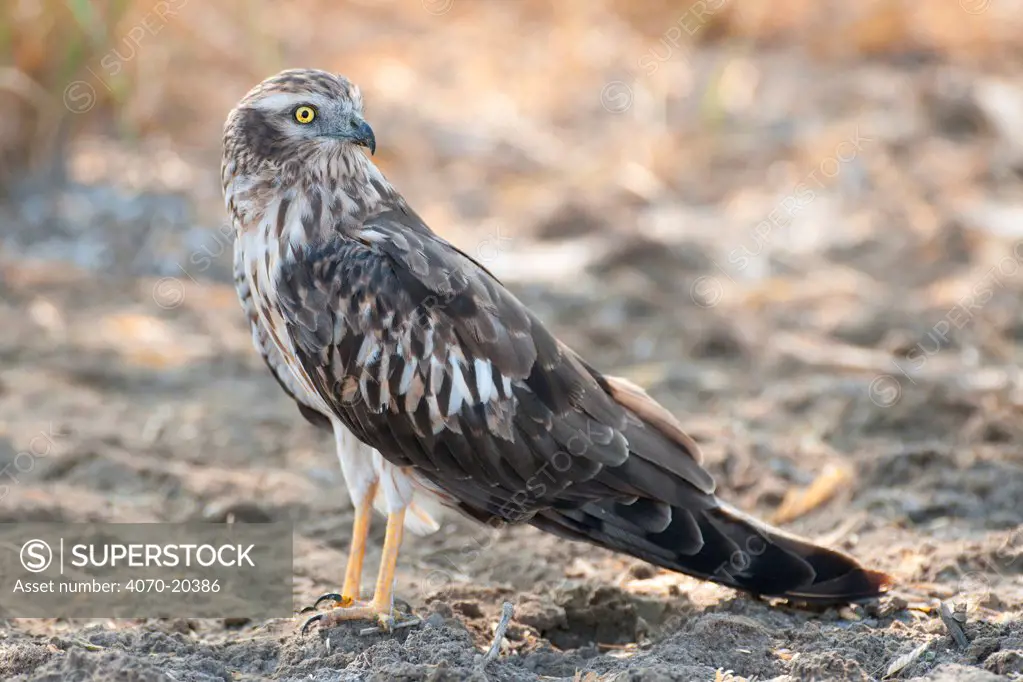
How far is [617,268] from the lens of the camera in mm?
9133

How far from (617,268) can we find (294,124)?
173 inches

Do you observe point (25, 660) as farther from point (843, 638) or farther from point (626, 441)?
point (843, 638)

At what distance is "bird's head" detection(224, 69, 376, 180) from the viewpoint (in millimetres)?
5008

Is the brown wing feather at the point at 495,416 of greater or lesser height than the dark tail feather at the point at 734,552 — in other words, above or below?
above

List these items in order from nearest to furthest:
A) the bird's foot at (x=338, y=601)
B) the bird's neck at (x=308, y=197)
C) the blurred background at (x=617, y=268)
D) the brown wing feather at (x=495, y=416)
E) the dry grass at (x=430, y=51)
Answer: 1. the brown wing feather at (x=495, y=416)
2. the bird's neck at (x=308, y=197)
3. the bird's foot at (x=338, y=601)
4. the blurred background at (x=617, y=268)
5. the dry grass at (x=430, y=51)

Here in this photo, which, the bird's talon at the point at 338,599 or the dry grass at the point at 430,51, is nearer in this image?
the bird's talon at the point at 338,599

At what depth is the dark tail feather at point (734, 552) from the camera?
502 cm

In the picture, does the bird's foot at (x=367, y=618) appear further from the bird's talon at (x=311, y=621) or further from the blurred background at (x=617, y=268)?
the blurred background at (x=617, y=268)

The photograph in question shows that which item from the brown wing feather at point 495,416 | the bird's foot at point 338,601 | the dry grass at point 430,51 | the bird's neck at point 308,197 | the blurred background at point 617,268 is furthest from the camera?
the dry grass at point 430,51

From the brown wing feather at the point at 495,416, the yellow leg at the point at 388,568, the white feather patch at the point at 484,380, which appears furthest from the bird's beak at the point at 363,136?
the yellow leg at the point at 388,568

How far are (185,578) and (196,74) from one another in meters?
6.44

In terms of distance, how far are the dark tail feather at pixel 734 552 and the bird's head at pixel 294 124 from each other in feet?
5.02

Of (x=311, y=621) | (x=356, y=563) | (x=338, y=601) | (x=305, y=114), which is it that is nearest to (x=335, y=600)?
(x=338, y=601)

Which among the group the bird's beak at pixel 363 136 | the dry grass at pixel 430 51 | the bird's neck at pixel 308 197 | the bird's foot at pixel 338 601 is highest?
the dry grass at pixel 430 51
